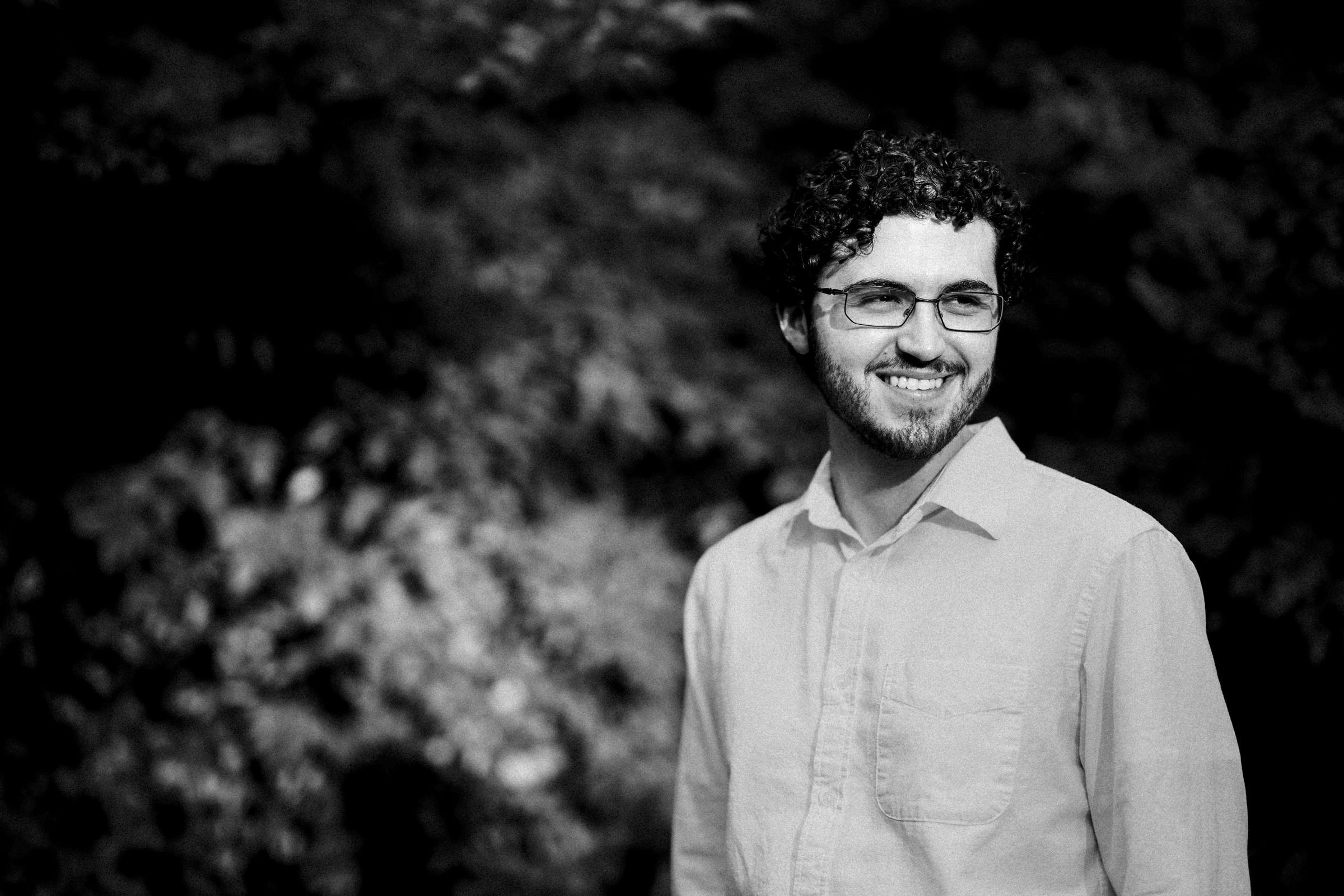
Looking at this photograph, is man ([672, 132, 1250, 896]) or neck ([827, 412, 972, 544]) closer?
man ([672, 132, 1250, 896])

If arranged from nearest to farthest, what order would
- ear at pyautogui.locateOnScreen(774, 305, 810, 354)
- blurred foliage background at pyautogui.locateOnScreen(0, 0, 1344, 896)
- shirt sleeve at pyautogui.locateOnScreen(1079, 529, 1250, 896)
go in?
shirt sleeve at pyautogui.locateOnScreen(1079, 529, 1250, 896) < ear at pyautogui.locateOnScreen(774, 305, 810, 354) < blurred foliage background at pyautogui.locateOnScreen(0, 0, 1344, 896)

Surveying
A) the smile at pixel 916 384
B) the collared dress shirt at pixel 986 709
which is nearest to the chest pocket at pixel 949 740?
the collared dress shirt at pixel 986 709

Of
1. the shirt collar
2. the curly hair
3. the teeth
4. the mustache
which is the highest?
the curly hair

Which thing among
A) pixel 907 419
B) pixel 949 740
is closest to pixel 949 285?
pixel 907 419

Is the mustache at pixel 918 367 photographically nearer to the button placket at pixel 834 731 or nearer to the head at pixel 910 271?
the head at pixel 910 271

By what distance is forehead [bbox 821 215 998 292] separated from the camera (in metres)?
1.38

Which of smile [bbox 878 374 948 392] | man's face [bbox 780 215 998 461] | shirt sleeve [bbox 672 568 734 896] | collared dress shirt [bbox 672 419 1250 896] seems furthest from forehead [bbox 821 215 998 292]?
shirt sleeve [bbox 672 568 734 896]

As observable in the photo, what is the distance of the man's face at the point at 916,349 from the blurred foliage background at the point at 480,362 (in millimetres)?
1120

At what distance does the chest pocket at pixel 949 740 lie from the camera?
1.29 metres

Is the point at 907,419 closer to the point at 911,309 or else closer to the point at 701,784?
the point at 911,309

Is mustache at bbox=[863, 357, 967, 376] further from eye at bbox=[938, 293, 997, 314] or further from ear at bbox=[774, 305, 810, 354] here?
ear at bbox=[774, 305, 810, 354]

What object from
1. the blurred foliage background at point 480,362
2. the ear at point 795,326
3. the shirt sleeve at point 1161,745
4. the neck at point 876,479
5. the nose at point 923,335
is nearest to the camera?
the shirt sleeve at point 1161,745

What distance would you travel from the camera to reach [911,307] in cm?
138

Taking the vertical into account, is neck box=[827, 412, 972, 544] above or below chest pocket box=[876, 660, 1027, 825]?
above
